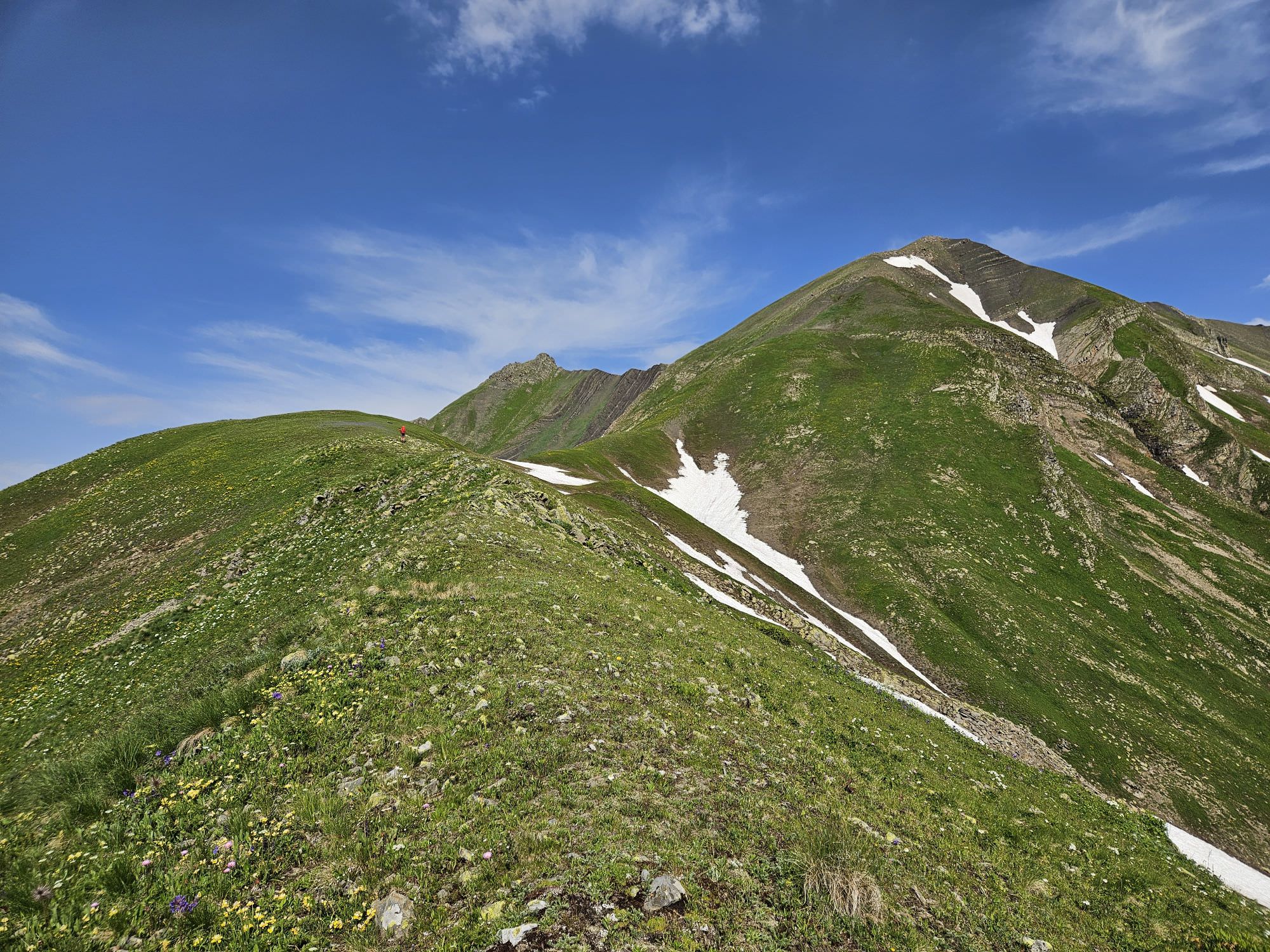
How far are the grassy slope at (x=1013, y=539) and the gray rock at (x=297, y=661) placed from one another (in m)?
56.1

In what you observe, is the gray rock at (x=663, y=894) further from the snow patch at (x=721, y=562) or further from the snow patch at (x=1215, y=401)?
the snow patch at (x=1215, y=401)

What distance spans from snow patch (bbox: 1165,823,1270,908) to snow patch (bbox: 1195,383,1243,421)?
467 feet

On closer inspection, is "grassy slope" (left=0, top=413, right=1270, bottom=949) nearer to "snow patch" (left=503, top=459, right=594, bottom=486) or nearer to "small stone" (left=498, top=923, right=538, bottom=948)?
"small stone" (left=498, top=923, right=538, bottom=948)

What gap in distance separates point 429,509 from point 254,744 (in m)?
13.8

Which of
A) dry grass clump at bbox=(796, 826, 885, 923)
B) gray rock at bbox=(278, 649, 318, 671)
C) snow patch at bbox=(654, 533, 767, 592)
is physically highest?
gray rock at bbox=(278, 649, 318, 671)

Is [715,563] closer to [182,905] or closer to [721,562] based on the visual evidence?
[721,562]

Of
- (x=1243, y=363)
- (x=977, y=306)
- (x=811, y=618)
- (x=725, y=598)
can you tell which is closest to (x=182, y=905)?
(x=725, y=598)

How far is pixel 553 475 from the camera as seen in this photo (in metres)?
65.8

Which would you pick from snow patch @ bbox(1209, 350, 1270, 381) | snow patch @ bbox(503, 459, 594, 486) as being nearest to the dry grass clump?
snow patch @ bbox(503, 459, 594, 486)

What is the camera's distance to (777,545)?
7244cm

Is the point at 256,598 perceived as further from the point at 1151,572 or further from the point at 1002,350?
the point at 1002,350

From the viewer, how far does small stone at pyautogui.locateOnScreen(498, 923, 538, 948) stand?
6062mm

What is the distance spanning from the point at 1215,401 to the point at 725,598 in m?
174

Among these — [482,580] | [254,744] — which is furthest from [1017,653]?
[254,744]
